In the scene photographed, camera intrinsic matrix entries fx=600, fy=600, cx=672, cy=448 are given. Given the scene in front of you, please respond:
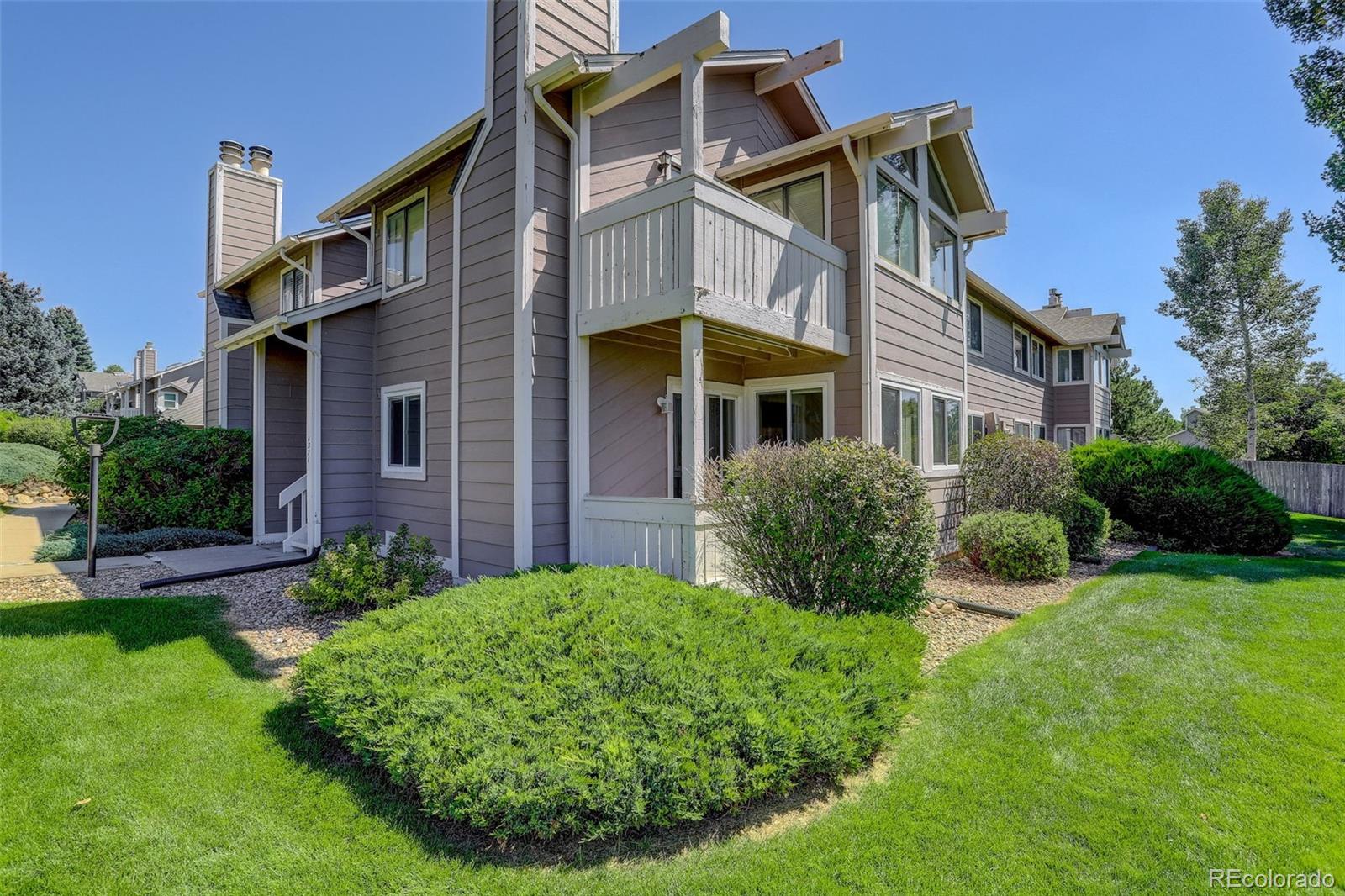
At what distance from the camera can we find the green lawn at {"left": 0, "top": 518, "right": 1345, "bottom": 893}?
8.37 feet

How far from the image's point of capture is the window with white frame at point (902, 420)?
351 inches

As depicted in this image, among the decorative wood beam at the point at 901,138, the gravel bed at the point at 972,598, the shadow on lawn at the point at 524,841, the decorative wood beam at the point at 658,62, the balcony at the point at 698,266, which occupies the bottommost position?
the shadow on lawn at the point at 524,841

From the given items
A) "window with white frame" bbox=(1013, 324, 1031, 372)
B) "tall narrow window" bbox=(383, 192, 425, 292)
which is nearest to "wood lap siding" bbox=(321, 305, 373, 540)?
"tall narrow window" bbox=(383, 192, 425, 292)

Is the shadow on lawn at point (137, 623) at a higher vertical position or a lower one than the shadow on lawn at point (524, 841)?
higher

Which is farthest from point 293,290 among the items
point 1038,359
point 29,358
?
point 1038,359

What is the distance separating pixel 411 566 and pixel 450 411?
239cm

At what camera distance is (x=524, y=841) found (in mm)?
2809

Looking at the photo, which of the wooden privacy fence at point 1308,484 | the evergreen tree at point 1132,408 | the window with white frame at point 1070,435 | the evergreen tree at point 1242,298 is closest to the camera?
the wooden privacy fence at point 1308,484

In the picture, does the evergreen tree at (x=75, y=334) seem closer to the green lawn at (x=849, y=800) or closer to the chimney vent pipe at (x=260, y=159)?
the chimney vent pipe at (x=260, y=159)

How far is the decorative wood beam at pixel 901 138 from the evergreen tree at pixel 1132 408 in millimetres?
31079

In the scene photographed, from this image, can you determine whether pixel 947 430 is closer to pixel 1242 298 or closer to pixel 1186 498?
pixel 1186 498

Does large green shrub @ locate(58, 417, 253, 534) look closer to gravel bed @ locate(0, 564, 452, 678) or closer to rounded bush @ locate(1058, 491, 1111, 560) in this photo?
gravel bed @ locate(0, 564, 452, 678)

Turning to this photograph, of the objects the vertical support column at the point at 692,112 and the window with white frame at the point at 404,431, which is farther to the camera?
the window with white frame at the point at 404,431

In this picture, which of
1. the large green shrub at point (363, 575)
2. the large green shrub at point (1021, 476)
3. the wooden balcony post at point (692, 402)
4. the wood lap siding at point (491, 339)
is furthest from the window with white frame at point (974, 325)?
the large green shrub at point (363, 575)
